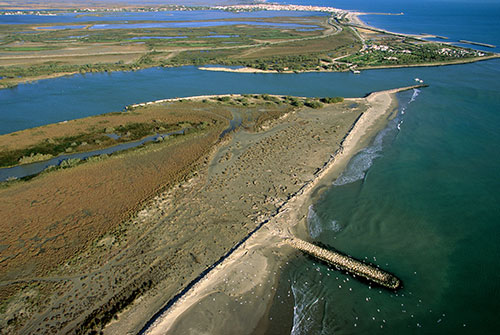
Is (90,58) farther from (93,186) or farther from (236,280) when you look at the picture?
(236,280)

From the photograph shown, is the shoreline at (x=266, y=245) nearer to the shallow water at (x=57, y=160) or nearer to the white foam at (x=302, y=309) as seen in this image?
the white foam at (x=302, y=309)

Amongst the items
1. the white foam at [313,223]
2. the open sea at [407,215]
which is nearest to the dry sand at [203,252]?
the white foam at [313,223]

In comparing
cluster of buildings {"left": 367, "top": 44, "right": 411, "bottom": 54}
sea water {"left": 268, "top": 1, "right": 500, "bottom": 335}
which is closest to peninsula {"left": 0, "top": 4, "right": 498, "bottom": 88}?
cluster of buildings {"left": 367, "top": 44, "right": 411, "bottom": 54}

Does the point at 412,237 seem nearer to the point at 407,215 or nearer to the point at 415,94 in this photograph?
the point at 407,215

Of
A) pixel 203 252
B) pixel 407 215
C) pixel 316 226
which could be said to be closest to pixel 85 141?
pixel 203 252

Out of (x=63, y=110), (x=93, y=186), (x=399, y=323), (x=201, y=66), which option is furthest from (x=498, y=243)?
(x=201, y=66)
